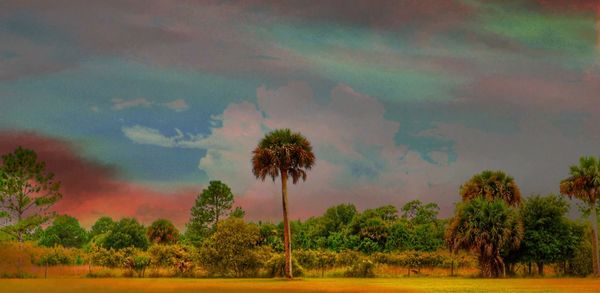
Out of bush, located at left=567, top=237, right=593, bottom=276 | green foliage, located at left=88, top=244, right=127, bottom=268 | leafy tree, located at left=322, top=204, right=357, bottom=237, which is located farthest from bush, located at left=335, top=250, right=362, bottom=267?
leafy tree, located at left=322, top=204, right=357, bottom=237

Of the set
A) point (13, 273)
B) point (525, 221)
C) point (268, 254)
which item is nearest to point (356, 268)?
point (268, 254)

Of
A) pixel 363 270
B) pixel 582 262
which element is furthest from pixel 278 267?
pixel 582 262

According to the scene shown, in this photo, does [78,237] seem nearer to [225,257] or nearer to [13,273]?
[13,273]

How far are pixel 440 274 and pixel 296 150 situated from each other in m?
19.6

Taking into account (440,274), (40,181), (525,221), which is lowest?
(440,274)

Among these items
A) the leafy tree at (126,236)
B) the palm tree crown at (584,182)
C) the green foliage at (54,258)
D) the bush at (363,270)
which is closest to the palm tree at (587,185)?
the palm tree crown at (584,182)

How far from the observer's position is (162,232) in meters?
102

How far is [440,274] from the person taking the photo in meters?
65.8

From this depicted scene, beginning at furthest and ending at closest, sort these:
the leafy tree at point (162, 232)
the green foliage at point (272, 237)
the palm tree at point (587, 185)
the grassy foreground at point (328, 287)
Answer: the leafy tree at point (162, 232)
the green foliage at point (272, 237)
the palm tree at point (587, 185)
the grassy foreground at point (328, 287)

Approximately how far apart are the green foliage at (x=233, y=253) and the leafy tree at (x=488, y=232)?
64.4ft

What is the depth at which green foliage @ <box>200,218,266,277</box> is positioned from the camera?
63.9 metres

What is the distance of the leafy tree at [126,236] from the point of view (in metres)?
106

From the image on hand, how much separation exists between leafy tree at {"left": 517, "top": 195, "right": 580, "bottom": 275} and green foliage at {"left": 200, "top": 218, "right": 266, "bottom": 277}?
25885 mm

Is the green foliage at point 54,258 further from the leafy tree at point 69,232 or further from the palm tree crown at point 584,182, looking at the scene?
the leafy tree at point 69,232
